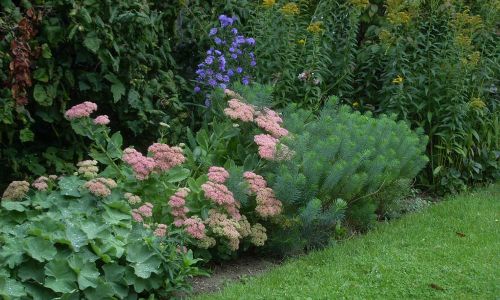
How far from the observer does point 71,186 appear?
15.5 ft

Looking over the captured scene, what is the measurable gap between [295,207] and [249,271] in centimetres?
60

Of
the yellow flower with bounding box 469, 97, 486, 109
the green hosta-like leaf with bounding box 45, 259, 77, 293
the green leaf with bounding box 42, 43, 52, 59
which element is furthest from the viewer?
the yellow flower with bounding box 469, 97, 486, 109

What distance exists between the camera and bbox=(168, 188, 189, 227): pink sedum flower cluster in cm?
482

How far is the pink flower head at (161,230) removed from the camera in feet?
15.0

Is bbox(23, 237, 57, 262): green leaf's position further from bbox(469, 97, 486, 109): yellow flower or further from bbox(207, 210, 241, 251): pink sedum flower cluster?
bbox(469, 97, 486, 109): yellow flower

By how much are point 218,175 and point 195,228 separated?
513 millimetres

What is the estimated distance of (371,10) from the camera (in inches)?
332

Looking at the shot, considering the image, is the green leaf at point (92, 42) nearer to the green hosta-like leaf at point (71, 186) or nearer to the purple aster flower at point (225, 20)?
the green hosta-like leaf at point (71, 186)

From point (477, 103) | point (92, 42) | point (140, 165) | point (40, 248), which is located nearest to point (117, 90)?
point (92, 42)

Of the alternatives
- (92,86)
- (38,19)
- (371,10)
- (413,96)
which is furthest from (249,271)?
(371,10)

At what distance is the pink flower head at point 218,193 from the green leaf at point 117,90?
127cm

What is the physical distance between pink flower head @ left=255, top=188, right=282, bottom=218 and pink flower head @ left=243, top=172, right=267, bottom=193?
1.6 inches

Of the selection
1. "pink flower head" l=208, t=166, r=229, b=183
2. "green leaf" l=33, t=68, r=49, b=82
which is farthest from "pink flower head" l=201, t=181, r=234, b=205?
"green leaf" l=33, t=68, r=49, b=82

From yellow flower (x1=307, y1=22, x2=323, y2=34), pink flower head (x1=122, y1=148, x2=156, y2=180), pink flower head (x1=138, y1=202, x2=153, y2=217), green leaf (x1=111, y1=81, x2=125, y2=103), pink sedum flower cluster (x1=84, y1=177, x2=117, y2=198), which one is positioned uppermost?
yellow flower (x1=307, y1=22, x2=323, y2=34)
